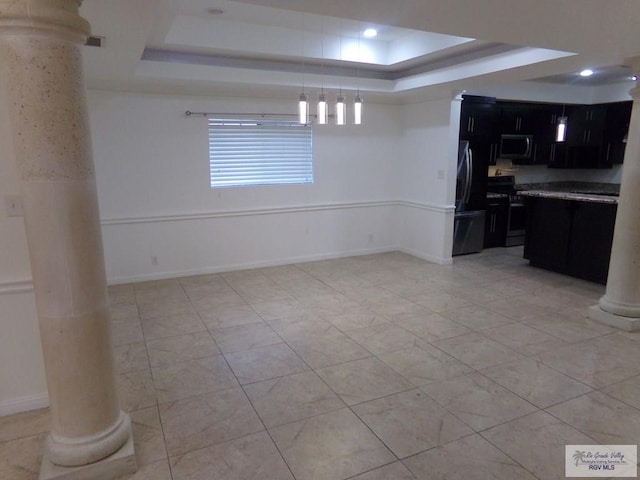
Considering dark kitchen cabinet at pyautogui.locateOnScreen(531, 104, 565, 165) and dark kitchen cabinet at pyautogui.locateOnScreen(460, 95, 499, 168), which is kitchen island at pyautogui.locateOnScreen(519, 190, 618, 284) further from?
dark kitchen cabinet at pyautogui.locateOnScreen(531, 104, 565, 165)

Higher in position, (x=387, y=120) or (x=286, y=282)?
(x=387, y=120)

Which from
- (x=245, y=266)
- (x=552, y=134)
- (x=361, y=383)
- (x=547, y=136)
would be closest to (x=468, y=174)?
(x=547, y=136)

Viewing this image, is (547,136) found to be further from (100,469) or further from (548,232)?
(100,469)

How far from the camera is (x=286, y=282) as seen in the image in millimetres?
5227

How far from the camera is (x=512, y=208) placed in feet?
23.0

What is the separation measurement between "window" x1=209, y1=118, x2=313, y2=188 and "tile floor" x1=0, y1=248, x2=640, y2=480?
1.61m

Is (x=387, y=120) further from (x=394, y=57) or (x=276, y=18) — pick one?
(x=276, y=18)

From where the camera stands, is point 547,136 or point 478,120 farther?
point 547,136

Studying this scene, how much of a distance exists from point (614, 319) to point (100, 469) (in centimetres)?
422

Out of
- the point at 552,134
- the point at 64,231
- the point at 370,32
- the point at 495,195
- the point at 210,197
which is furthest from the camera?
the point at 552,134

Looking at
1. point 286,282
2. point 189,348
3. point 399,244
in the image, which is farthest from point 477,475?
point 399,244

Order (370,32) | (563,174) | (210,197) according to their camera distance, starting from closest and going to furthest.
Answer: (370,32) → (210,197) → (563,174)

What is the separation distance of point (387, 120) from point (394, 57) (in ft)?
4.96

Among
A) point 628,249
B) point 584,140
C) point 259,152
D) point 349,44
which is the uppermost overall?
point 349,44
